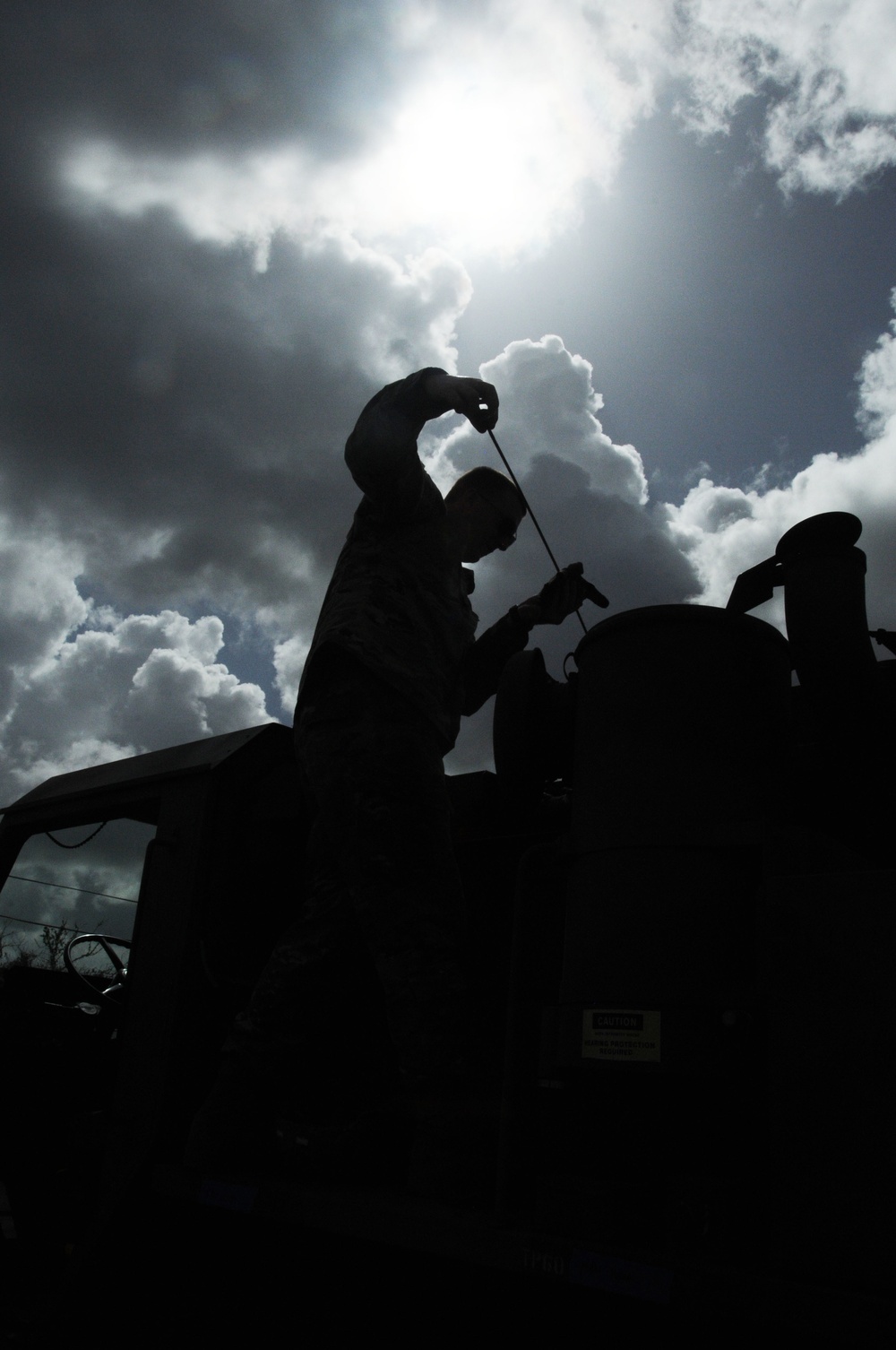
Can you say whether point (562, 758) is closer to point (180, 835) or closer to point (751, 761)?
point (751, 761)

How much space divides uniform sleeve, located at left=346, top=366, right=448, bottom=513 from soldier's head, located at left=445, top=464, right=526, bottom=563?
56 centimetres

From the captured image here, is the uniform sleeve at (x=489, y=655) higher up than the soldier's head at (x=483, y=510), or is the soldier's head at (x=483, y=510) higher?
the soldier's head at (x=483, y=510)

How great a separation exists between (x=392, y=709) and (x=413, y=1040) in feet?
2.37

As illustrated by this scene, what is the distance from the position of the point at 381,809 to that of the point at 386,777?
7 centimetres

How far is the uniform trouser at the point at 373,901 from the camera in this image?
6.64ft

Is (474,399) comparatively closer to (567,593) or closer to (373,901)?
(567,593)

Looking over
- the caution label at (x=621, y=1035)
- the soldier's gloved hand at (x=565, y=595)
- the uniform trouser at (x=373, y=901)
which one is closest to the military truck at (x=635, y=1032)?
the caution label at (x=621, y=1035)

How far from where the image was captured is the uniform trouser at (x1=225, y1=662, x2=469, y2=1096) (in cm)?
202

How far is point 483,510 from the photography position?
299 cm

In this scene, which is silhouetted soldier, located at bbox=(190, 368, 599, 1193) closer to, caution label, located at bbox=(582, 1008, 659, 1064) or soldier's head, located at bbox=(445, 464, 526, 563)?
soldier's head, located at bbox=(445, 464, 526, 563)

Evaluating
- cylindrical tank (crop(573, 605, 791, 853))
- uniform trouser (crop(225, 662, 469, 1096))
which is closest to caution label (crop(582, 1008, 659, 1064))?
cylindrical tank (crop(573, 605, 791, 853))

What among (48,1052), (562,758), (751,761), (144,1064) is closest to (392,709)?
(562,758)

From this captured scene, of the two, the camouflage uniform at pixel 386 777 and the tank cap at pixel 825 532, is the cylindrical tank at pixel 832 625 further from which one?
the camouflage uniform at pixel 386 777

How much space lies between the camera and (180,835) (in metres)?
2.65
